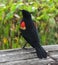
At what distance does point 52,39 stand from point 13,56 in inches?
45.1

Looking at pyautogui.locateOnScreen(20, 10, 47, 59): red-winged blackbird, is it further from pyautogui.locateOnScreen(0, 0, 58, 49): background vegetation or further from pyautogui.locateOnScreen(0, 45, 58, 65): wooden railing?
pyautogui.locateOnScreen(0, 0, 58, 49): background vegetation

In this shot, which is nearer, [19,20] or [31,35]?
[31,35]

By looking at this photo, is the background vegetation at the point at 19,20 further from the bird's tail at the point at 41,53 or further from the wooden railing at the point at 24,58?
the bird's tail at the point at 41,53

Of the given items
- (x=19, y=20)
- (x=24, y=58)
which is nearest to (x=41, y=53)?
(x=24, y=58)

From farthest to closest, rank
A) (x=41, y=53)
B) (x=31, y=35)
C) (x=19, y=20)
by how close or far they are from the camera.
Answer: (x=19, y=20)
(x=31, y=35)
(x=41, y=53)

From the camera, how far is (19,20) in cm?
366

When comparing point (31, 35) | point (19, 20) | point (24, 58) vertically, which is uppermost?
point (19, 20)

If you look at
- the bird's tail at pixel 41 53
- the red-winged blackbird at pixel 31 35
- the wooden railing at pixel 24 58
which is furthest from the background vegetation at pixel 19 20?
the bird's tail at pixel 41 53

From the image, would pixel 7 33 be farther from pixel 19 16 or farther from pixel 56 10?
pixel 56 10

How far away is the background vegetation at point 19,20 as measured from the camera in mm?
3597

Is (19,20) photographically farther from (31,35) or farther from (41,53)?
(41,53)

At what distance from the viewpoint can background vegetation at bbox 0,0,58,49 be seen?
142 inches

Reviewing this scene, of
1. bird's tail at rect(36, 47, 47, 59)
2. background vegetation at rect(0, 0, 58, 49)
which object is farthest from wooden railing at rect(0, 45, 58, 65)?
background vegetation at rect(0, 0, 58, 49)

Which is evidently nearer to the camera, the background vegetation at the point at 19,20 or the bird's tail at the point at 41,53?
the bird's tail at the point at 41,53
